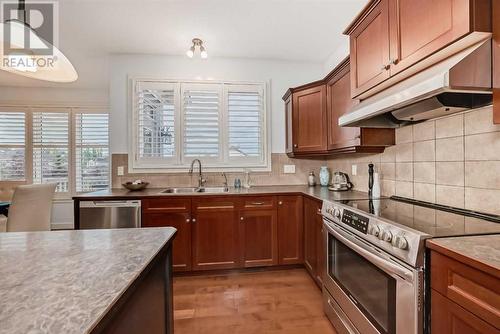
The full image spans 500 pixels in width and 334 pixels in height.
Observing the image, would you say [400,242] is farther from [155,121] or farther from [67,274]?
[155,121]

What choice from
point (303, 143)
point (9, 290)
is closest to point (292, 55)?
point (303, 143)

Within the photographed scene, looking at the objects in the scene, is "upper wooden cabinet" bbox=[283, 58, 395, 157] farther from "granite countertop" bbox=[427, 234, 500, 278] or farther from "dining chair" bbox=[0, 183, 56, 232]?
"dining chair" bbox=[0, 183, 56, 232]

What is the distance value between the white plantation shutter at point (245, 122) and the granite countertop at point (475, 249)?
250cm

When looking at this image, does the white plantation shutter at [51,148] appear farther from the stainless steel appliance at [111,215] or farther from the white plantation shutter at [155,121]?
the stainless steel appliance at [111,215]

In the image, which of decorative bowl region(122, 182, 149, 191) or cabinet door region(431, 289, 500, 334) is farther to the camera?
decorative bowl region(122, 182, 149, 191)

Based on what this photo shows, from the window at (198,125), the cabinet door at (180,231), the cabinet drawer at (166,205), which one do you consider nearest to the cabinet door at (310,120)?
the window at (198,125)

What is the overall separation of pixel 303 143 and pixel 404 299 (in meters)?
1.99

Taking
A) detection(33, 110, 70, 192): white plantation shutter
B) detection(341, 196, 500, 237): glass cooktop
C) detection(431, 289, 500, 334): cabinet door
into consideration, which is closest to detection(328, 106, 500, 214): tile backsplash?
detection(341, 196, 500, 237): glass cooktop

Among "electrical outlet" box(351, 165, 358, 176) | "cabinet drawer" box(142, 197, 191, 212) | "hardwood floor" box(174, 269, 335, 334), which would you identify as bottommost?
"hardwood floor" box(174, 269, 335, 334)

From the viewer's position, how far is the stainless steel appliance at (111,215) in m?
2.52

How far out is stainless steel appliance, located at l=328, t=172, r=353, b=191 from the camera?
2.68 meters

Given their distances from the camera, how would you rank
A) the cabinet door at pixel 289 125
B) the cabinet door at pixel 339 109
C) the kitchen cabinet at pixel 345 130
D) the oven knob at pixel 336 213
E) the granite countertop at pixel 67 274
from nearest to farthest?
the granite countertop at pixel 67 274 → the oven knob at pixel 336 213 → the kitchen cabinet at pixel 345 130 → the cabinet door at pixel 339 109 → the cabinet door at pixel 289 125

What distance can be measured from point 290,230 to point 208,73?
7.38ft

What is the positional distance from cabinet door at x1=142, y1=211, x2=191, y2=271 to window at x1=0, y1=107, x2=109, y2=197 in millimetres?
2668
